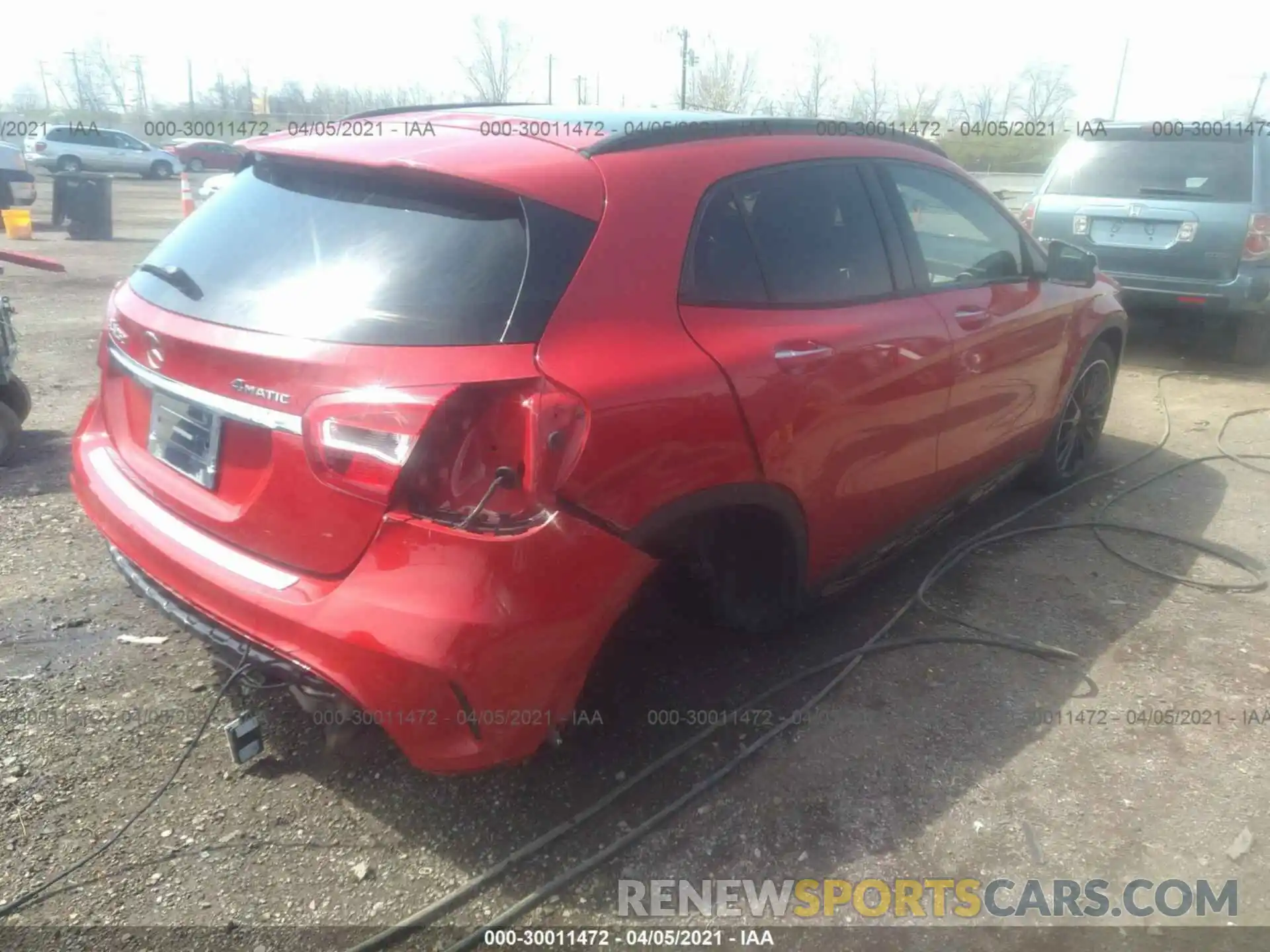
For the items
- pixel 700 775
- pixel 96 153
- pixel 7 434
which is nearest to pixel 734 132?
pixel 700 775

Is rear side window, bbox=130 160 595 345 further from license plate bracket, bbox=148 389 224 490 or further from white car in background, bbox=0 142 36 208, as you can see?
white car in background, bbox=0 142 36 208

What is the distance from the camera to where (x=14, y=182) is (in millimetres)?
18406

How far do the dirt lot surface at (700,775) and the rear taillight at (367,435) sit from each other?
1007mm

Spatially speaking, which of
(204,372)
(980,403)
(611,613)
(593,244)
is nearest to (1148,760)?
(980,403)

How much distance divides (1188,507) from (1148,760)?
2315 mm

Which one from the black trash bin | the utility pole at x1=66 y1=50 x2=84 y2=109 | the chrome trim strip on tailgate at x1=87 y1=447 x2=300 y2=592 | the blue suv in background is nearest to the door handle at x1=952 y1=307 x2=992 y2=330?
the chrome trim strip on tailgate at x1=87 y1=447 x2=300 y2=592

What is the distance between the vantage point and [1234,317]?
770 centimetres

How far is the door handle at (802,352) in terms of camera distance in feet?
8.92

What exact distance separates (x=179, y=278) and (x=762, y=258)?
5.24ft

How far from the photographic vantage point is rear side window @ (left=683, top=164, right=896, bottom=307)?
8.78 ft

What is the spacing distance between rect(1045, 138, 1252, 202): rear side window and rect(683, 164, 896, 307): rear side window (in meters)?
5.47

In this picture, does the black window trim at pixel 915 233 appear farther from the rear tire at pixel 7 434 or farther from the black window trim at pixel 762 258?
the rear tire at pixel 7 434

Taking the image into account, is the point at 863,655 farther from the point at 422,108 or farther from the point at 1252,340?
the point at 1252,340
